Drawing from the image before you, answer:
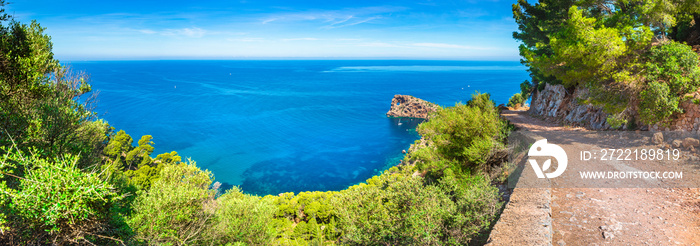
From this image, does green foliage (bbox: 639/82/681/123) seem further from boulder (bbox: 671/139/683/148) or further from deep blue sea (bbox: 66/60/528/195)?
deep blue sea (bbox: 66/60/528/195)

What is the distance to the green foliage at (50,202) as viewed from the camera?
243 inches

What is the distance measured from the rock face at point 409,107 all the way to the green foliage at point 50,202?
265 ft

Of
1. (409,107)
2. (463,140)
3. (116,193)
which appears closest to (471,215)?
(463,140)

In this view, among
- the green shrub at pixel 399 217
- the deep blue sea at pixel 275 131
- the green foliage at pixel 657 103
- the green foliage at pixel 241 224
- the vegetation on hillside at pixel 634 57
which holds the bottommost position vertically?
the deep blue sea at pixel 275 131

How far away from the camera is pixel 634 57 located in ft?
49.5

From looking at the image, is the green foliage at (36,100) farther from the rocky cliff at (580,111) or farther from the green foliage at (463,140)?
the rocky cliff at (580,111)

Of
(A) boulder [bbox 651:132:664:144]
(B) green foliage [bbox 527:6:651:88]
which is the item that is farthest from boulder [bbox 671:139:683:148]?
(B) green foliage [bbox 527:6:651:88]

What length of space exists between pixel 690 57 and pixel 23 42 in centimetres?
2516

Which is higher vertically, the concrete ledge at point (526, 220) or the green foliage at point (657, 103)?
the green foliage at point (657, 103)

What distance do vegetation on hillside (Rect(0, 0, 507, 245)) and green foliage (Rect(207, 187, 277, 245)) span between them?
5 cm

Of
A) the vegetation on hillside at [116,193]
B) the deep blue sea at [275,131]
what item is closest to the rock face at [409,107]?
the deep blue sea at [275,131]

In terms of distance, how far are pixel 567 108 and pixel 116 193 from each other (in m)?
26.6

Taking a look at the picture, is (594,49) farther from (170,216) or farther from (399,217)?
(170,216)

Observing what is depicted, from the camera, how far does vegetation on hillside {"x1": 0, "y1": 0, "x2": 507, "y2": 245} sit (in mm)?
6590
